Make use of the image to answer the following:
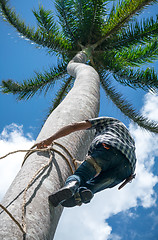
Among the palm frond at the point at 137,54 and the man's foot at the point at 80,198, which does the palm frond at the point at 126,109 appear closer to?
the palm frond at the point at 137,54

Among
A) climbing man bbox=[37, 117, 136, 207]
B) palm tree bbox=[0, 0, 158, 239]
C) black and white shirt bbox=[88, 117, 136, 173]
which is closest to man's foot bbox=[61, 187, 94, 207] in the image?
climbing man bbox=[37, 117, 136, 207]

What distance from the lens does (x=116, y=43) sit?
7.70m

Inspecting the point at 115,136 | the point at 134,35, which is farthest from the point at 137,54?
the point at 115,136

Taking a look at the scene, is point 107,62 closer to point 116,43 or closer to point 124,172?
point 116,43

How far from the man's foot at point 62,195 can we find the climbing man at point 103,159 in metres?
0.11

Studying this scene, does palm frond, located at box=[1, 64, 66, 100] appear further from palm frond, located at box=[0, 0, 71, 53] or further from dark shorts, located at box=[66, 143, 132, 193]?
dark shorts, located at box=[66, 143, 132, 193]

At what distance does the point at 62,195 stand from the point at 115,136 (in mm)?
690

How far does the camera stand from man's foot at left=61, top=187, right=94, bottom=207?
64.4 inches

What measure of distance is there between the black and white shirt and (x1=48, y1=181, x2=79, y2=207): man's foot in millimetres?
490

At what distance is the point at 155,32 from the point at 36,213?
24.2 feet

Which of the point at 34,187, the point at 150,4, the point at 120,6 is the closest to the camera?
the point at 34,187

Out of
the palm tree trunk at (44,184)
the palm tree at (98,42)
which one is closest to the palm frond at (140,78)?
the palm tree at (98,42)

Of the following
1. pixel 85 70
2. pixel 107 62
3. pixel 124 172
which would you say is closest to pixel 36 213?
pixel 124 172

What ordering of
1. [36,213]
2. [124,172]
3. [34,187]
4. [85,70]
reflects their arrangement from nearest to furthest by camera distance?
[36,213]
[34,187]
[124,172]
[85,70]
